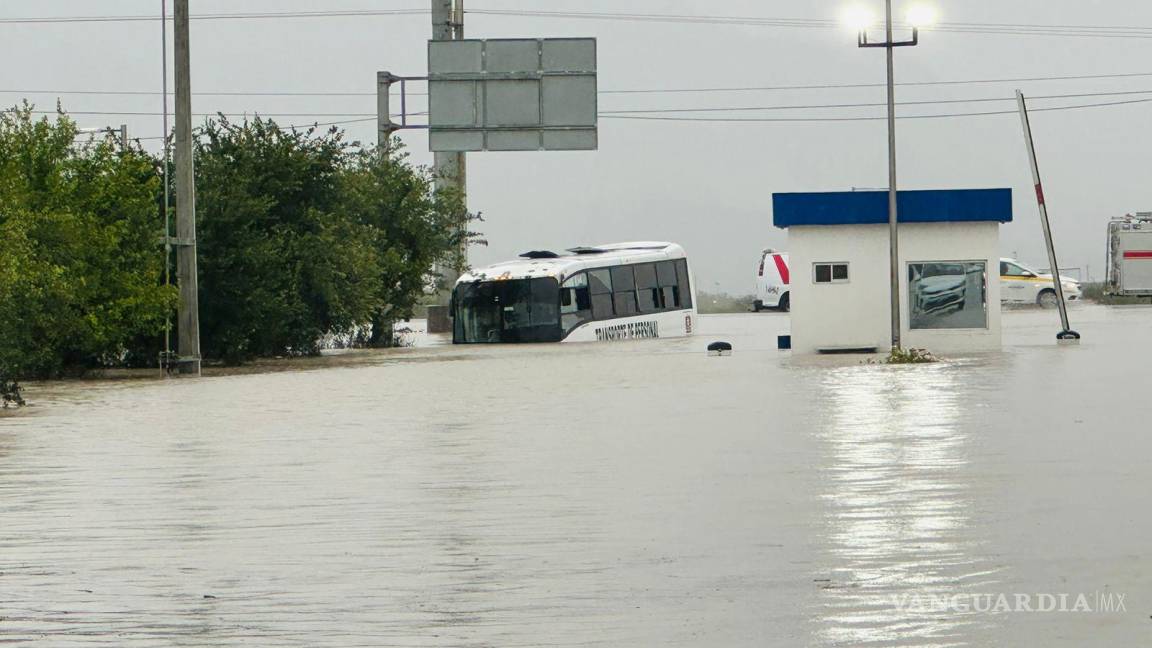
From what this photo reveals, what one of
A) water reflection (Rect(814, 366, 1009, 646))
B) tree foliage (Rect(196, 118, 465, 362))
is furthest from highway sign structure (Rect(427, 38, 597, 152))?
water reflection (Rect(814, 366, 1009, 646))

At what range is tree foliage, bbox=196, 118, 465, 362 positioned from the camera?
43.3 meters

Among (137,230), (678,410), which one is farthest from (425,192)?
(678,410)

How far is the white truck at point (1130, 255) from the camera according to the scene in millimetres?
65562

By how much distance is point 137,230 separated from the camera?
39.4 meters

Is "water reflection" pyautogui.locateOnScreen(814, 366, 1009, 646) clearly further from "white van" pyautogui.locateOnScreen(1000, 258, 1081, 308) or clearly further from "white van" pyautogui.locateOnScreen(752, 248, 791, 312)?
"white van" pyautogui.locateOnScreen(752, 248, 791, 312)

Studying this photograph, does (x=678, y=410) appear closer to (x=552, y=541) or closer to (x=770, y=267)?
(x=552, y=541)

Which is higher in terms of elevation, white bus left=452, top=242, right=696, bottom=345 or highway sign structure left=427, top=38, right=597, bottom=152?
highway sign structure left=427, top=38, right=597, bottom=152

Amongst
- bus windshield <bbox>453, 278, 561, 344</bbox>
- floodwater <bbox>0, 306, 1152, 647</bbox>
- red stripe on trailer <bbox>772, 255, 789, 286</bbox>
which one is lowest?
floodwater <bbox>0, 306, 1152, 647</bbox>

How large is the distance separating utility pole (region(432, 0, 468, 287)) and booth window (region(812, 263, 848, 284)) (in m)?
18.5

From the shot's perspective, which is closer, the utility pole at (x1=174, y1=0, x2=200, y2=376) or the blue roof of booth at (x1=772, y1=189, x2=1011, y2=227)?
the utility pole at (x1=174, y1=0, x2=200, y2=376)

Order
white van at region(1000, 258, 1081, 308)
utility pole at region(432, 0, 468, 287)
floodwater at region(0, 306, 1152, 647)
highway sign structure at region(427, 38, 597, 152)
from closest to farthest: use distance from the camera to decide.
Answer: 1. floodwater at region(0, 306, 1152, 647)
2. highway sign structure at region(427, 38, 597, 152)
3. utility pole at region(432, 0, 468, 287)
4. white van at region(1000, 258, 1081, 308)

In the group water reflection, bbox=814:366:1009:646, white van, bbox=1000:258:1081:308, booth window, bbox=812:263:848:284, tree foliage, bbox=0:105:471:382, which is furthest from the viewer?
white van, bbox=1000:258:1081:308

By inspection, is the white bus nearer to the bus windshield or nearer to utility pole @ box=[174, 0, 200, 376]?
the bus windshield

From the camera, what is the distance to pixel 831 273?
41781mm
